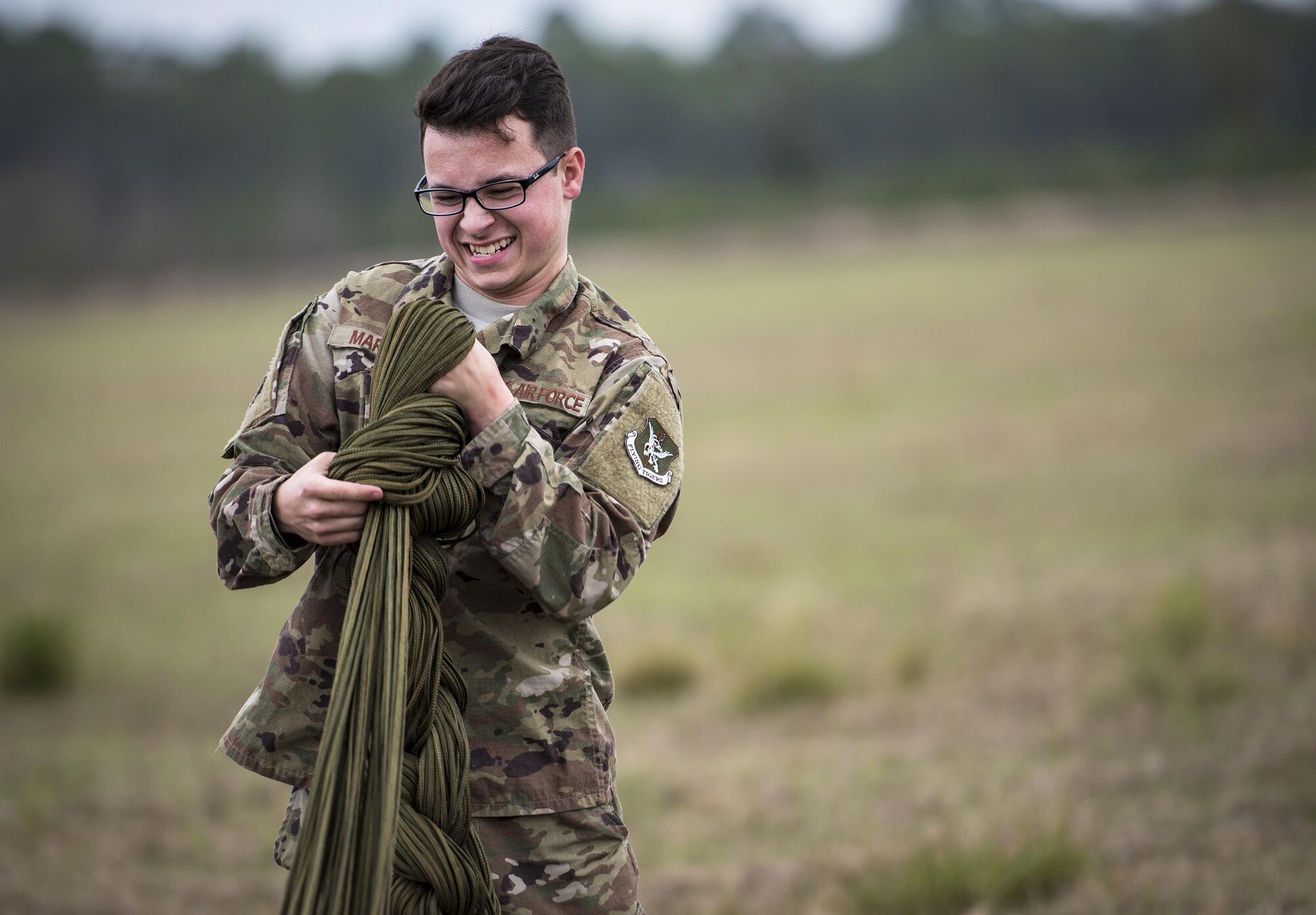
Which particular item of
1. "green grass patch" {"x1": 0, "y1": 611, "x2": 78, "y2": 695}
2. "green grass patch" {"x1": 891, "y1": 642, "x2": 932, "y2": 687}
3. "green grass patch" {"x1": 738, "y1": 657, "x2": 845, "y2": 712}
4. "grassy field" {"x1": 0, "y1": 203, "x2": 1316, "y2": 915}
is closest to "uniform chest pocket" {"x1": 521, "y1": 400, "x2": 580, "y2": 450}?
"grassy field" {"x1": 0, "y1": 203, "x2": 1316, "y2": 915}

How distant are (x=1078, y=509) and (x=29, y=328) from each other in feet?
105

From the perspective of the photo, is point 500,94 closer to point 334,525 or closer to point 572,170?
point 572,170

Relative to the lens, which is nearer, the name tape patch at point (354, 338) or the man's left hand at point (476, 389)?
the man's left hand at point (476, 389)

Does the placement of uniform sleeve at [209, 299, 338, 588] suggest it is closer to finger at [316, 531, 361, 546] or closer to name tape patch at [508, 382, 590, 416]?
finger at [316, 531, 361, 546]

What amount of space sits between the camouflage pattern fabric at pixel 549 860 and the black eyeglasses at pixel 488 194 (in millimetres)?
1080

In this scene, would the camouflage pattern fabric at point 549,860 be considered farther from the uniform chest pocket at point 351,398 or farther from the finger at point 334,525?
the uniform chest pocket at point 351,398

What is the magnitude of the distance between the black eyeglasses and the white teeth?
0.23ft

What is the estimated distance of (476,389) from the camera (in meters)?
1.98

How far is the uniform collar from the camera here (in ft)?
7.23

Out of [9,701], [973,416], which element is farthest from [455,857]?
[973,416]

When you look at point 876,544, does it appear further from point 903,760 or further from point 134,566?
point 134,566

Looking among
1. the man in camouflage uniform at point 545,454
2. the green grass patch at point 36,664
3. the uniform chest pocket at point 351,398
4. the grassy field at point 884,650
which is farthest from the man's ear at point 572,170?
the green grass patch at point 36,664

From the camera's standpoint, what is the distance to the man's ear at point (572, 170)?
7.32ft

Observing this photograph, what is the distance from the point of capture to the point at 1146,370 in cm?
1598
